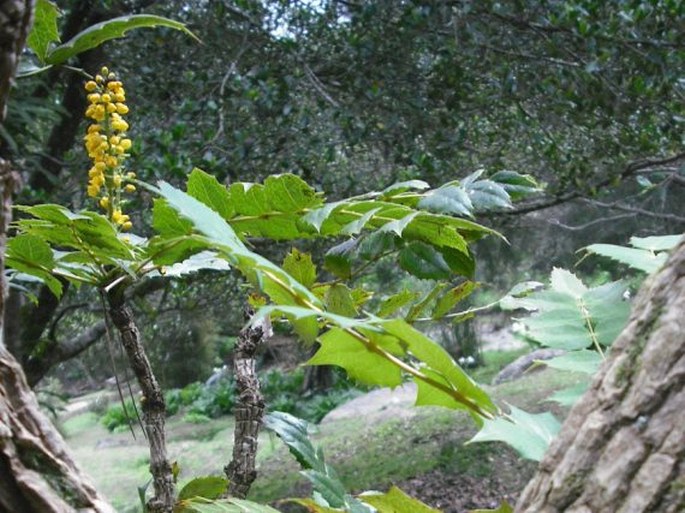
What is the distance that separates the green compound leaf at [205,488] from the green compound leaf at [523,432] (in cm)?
22

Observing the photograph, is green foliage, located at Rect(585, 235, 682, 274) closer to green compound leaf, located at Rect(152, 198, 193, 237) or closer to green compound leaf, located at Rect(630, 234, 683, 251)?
green compound leaf, located at Rect(630, 234, 683, 251)

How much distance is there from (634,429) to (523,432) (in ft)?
0.20

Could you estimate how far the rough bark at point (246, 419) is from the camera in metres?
0.54

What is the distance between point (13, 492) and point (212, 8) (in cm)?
258

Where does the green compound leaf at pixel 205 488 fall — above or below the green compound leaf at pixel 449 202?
below

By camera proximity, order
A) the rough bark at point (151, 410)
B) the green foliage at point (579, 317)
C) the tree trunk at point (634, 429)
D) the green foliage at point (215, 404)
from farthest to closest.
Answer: the green foliage at point (215, 404) → the rough bark at point (151, 410) → the green foliage at point (579, 317) → the tree trunk at point (634, 429)

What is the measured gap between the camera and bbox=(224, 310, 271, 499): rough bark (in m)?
0.54

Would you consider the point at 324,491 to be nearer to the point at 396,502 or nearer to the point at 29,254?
the point at 396,502

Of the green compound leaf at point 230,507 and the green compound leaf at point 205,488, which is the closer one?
A: the green compound leaf at point 230,507

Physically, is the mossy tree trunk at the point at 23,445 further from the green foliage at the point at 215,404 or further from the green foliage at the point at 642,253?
the green foliage at the point at 215,404

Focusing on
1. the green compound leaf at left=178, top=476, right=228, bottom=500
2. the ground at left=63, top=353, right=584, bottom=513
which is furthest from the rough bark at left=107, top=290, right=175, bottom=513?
the ground at left=63, top=353, right=584, bottom=513

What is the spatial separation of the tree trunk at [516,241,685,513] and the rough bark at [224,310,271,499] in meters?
0.29

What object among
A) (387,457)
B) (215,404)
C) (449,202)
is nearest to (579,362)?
(449,202)

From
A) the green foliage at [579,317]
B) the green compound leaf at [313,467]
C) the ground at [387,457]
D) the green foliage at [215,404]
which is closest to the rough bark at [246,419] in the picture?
the green compound leaf at [313,467]
